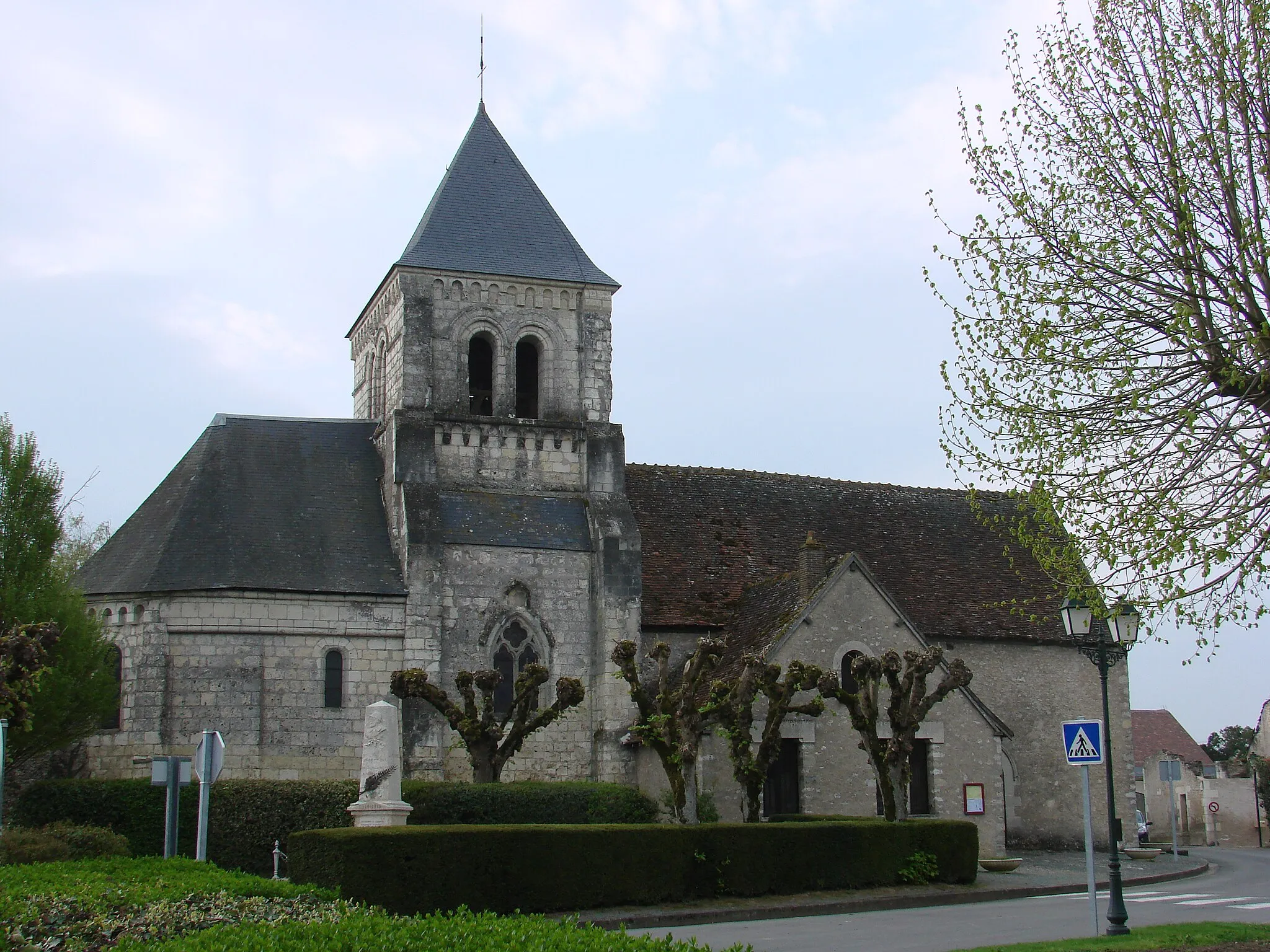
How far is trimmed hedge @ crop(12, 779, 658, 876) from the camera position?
68.3ft

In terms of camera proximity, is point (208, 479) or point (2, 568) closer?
point (2, 568)

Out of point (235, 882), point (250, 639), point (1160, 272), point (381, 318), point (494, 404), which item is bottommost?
point (235, 882)

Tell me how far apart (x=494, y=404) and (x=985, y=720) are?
1113cm

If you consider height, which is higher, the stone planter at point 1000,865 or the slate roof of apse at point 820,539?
the slate roof of apse at point 820,539

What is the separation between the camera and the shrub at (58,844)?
17.3 metres

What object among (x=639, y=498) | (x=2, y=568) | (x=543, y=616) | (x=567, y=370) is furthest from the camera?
(x=639, y=498)

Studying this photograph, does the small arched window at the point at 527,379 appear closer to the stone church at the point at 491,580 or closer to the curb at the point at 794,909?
the stone church at the point at 491,580

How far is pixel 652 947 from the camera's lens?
7.98m

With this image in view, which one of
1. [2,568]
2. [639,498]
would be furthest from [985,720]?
[2,568]

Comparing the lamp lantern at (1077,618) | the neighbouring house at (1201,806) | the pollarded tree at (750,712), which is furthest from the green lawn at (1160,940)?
the neighbouring house at (1201,806)

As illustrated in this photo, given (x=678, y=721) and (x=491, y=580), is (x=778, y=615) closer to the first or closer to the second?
(x=678, y=721)

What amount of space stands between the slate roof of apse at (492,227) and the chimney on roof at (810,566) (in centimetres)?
662

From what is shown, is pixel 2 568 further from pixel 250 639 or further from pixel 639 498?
pixel 639 498

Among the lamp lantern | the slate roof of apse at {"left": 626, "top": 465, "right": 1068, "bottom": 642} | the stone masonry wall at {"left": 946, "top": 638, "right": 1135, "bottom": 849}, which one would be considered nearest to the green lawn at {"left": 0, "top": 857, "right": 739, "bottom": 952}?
the lamp lantern
